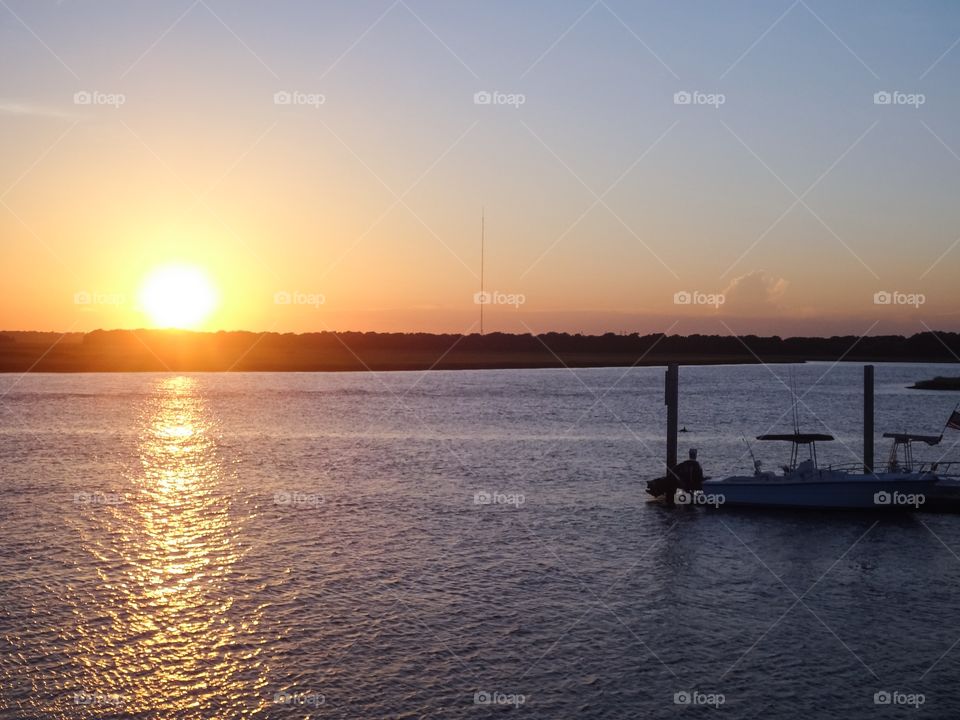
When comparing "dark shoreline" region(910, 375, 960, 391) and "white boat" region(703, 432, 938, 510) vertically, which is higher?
"dark shoreline" region(910, 375, 960, 391)

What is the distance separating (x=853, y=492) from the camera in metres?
37.4

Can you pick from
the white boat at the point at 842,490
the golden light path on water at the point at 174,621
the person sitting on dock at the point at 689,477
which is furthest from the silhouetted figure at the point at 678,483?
the golden light path on water at the point at 174,621

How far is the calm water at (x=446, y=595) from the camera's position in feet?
61.2

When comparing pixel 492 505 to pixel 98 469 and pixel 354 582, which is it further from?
pixel 98 469

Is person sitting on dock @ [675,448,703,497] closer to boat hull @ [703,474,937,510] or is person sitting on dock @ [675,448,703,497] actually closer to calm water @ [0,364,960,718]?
calm water @ [0,364,960,718]

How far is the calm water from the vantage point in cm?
1866

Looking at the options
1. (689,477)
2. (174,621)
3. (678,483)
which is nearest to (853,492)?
(689,477)

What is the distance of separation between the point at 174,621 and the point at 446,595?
706cm

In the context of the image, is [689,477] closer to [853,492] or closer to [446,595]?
[853,492]

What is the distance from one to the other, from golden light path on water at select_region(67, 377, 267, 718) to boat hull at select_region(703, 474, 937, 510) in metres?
21.8

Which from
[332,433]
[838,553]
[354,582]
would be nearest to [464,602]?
[354,582]

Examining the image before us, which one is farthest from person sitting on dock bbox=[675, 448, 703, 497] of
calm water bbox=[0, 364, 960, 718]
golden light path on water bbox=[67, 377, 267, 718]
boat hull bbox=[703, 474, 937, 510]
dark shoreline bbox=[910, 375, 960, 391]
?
dark shoreline bbox=[910, 375, 960, 391]

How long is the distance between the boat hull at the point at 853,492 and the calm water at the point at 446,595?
70 centimetres

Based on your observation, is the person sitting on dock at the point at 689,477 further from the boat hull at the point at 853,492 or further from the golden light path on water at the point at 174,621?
the golden light path on water at the point at 174,621
